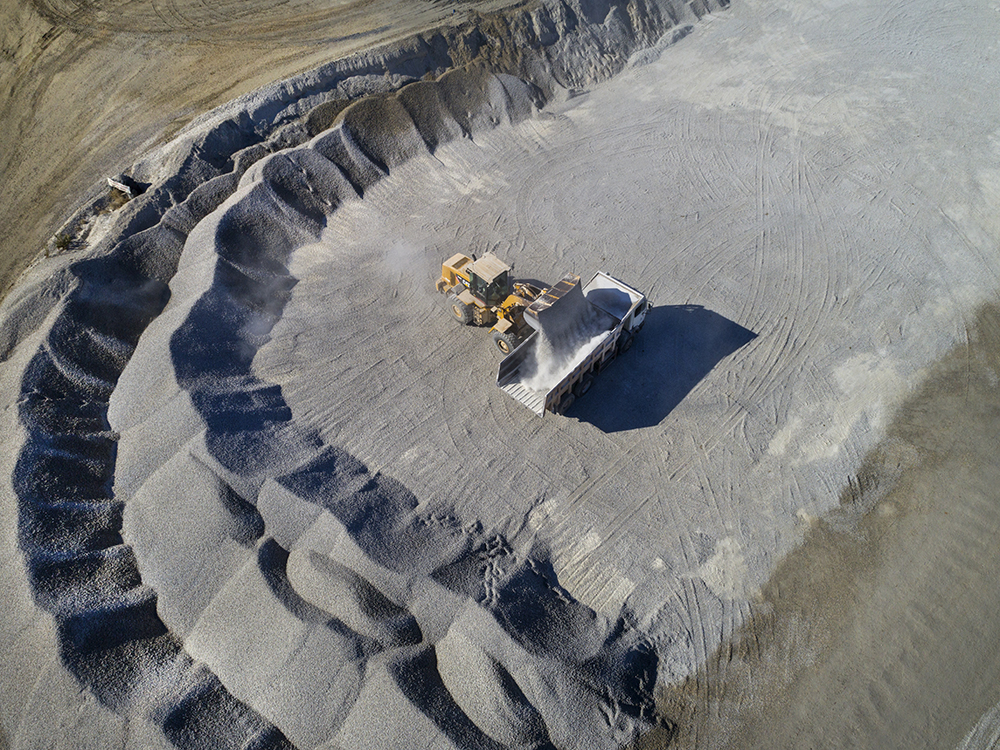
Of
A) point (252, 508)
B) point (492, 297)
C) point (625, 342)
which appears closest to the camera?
point (252, 508)

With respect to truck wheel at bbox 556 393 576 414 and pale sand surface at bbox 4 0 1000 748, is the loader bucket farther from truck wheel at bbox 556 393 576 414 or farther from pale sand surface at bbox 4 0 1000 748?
pale sand surface at bbox 4 0 1000 748

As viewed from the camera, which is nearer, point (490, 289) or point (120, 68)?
point (490, 289)

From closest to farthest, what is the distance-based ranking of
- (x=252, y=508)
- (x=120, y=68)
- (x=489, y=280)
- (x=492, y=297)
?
1. (x=252, y=508)
2. (x=489, y=280)
3. (x=492, y=297)
4. (x=120, y=68)

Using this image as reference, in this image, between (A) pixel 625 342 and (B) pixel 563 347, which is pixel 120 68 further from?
(A) pixel 625 342

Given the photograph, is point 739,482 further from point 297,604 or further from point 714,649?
point 297,604

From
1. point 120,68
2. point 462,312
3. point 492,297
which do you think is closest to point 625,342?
point 492,297

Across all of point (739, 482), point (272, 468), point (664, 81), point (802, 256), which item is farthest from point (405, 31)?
point (739, 482)

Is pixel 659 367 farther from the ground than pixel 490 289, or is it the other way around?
pixel 490 289

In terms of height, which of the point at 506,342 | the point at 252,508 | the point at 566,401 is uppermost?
the point at 252,508
